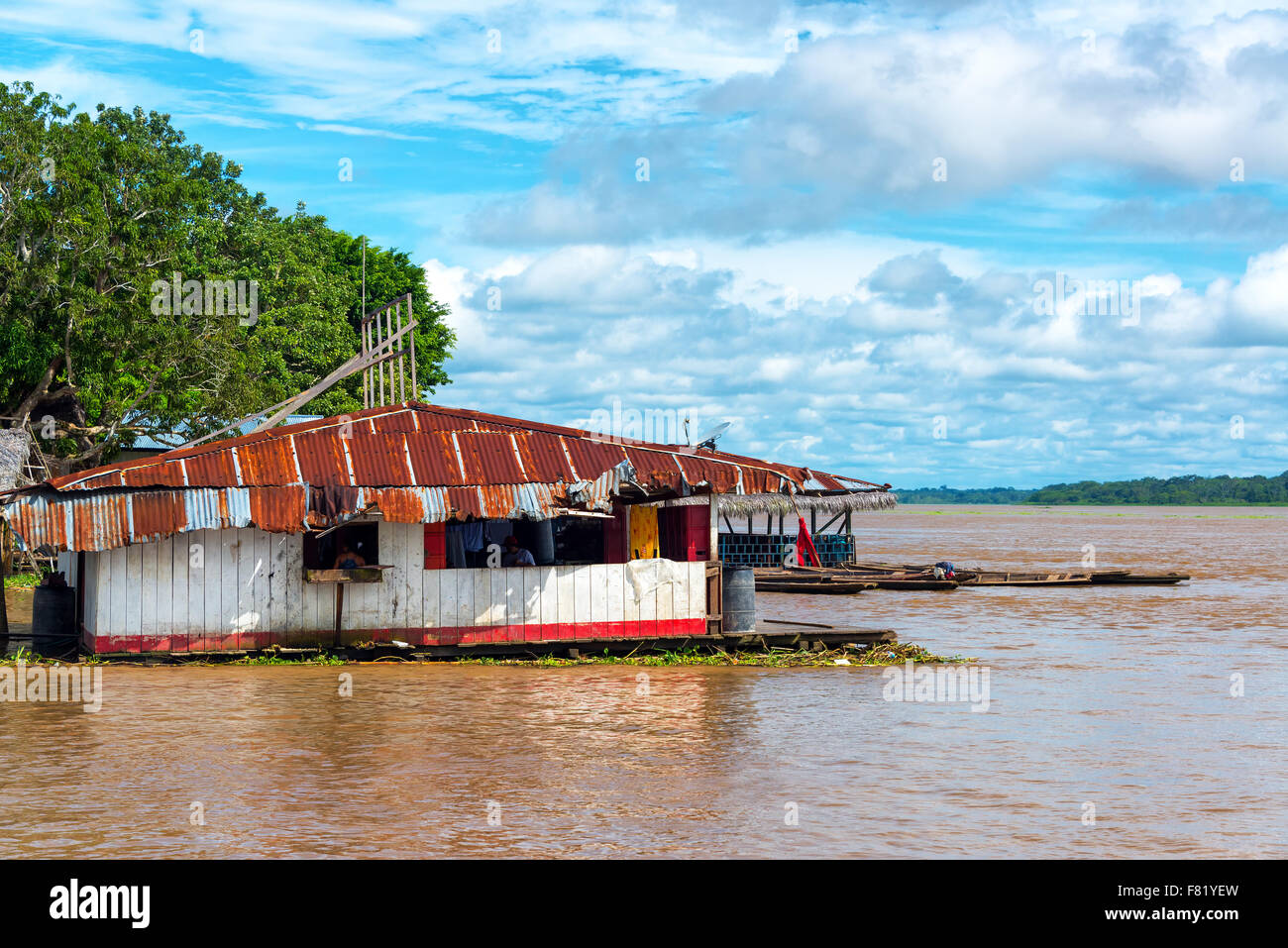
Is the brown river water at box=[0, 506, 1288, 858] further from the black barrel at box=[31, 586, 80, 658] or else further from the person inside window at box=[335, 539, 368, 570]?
the black barrel at box=[31, 586, 80, 658]

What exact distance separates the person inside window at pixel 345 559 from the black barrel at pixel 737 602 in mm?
5336

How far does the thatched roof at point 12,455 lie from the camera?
23375 millimetres

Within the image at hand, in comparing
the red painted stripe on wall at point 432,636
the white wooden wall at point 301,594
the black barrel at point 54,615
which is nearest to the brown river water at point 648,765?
the red painted stripe on wall at point 432,636

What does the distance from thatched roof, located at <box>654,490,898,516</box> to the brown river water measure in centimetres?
1281

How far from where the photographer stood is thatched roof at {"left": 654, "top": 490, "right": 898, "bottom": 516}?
109 feet

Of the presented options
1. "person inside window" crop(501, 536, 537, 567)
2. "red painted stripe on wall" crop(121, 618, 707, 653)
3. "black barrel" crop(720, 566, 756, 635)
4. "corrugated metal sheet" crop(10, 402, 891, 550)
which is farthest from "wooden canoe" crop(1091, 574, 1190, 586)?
"person inside window" crop(501, 536, 537, 567)

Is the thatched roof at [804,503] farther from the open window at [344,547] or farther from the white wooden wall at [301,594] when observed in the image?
the open window at [344,547]

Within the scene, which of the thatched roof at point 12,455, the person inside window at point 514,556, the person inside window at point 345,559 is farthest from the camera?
the thatched roof at point 12,455

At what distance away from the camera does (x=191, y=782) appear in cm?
1108
